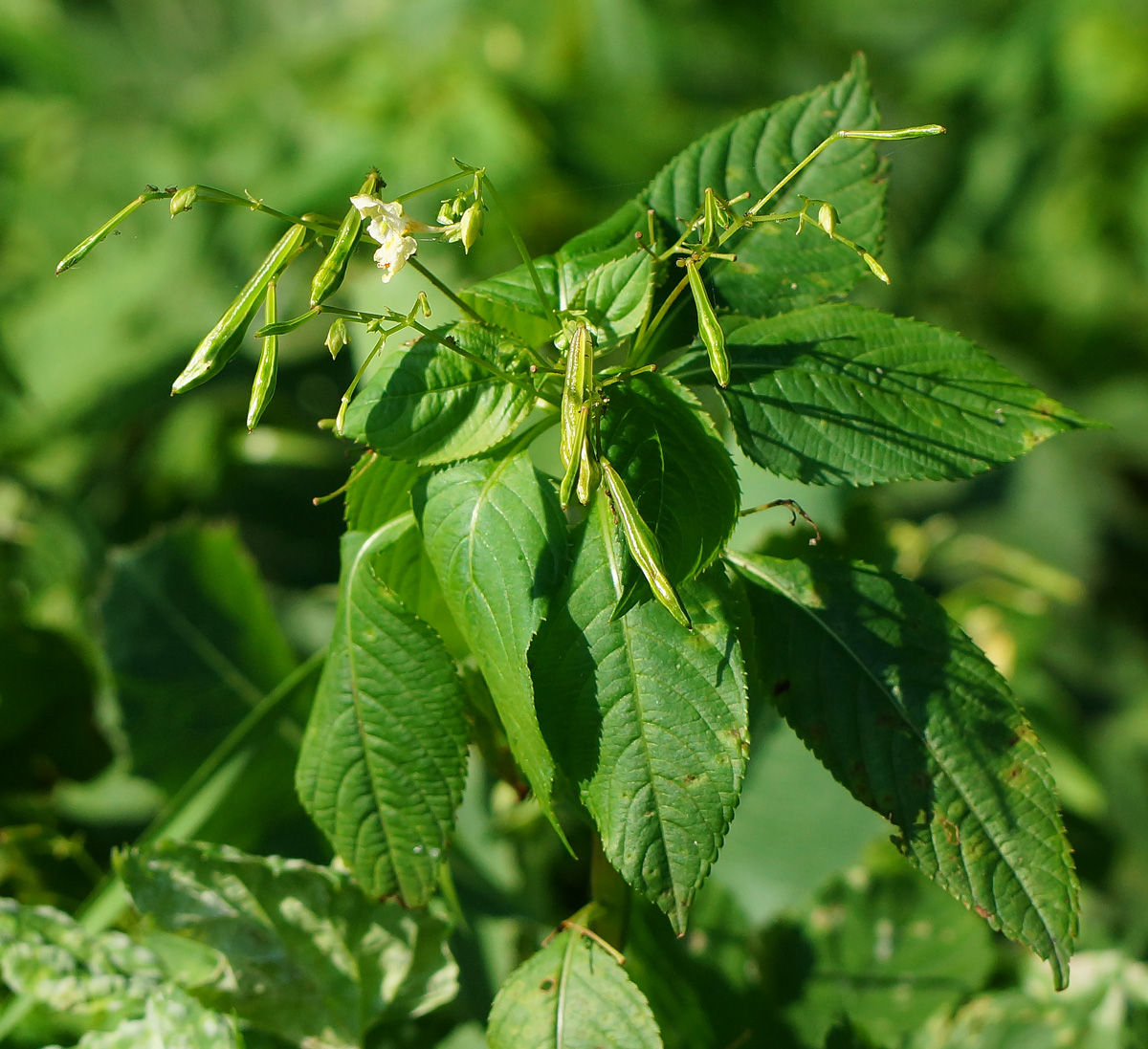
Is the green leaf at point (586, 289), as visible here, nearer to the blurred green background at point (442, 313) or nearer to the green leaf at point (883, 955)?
the blurred green background at point (442, 313)

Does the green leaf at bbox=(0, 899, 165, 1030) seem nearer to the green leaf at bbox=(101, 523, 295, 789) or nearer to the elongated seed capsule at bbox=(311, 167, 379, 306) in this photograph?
the green leaf at bbox=(101, 523, 295, 789)

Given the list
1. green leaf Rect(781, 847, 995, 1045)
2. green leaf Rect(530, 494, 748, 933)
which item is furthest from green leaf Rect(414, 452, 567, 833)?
green leaf Rect(781, 847, 995, 1045)

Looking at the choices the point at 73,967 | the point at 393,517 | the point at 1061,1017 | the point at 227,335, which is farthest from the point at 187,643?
the point at 1061,1017

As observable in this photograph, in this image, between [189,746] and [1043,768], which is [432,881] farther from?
[189,746]

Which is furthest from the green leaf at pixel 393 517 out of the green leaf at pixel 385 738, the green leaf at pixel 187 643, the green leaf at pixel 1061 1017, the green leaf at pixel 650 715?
the green leaf at pixel 1061 1017

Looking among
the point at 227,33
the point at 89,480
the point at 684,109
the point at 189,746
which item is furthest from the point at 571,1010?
the point at 227,33

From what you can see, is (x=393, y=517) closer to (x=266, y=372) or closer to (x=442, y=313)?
(x=266, y=372)
